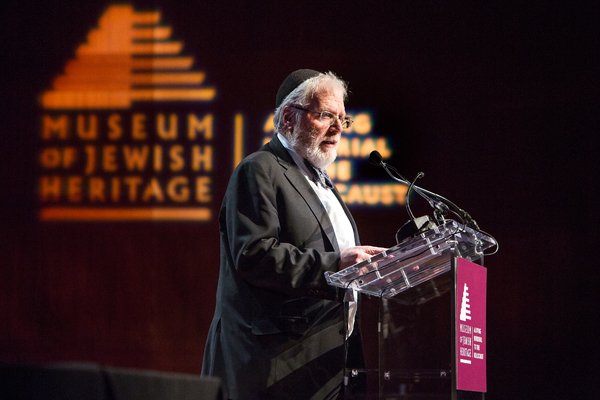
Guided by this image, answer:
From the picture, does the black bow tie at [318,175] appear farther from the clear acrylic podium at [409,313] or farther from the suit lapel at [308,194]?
the clear acrylic podium at [409,313]

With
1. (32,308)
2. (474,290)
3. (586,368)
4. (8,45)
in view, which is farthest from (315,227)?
(8,45)

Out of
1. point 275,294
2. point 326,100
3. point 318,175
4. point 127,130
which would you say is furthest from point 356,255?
point 127,130

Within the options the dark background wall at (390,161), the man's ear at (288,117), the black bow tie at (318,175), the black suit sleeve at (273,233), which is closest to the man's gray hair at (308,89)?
the man's ear at (288,117)

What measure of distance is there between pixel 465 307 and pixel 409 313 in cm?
22

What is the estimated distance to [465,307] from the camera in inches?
56.9

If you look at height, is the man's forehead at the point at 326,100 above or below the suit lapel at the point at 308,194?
above

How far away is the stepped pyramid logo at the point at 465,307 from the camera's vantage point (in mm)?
1422

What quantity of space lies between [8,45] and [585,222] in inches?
161

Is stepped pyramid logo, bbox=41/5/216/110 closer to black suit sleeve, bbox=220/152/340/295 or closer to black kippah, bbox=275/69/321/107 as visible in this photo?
black kippah, bbox=275/69/321/107

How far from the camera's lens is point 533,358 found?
415 cm

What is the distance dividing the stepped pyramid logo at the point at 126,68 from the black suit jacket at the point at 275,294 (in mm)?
2708

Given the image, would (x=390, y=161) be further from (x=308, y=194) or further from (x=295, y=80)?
(x=308, y=194)

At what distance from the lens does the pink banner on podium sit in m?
1.39

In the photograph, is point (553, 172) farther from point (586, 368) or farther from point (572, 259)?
point (586, 368)
